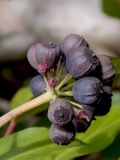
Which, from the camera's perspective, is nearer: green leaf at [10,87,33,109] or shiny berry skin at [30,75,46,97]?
shiny berry skin at [30,75,46,97]

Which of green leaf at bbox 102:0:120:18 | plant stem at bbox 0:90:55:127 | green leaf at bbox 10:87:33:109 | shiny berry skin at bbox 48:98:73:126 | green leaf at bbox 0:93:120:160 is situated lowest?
green leaf at bbox 10:87:33:109

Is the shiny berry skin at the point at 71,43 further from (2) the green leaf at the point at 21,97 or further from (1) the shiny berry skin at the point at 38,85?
(2) the green leaf at the point at 21,97

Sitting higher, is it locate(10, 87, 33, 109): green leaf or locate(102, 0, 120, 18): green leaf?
locate(102, 0, 120, 18): green leaf

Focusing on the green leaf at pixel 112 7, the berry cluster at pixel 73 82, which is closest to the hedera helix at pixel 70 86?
the berry cluster at pixel 73 82

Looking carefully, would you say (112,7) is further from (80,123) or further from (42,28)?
(42,28)

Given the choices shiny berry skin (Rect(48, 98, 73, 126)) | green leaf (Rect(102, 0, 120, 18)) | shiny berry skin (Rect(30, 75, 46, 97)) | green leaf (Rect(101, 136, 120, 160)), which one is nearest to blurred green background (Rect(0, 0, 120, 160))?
green leaf (Rect(102, 0, 120, 18))

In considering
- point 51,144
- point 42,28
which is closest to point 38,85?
point 51,144

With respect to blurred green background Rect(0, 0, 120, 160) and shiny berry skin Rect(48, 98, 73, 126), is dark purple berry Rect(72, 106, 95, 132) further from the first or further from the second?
blurred green background Rect(0, 0, 120, 160)
